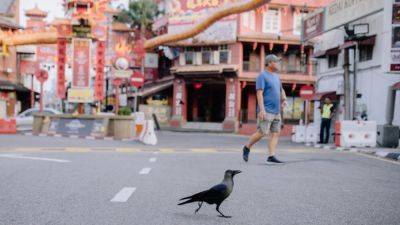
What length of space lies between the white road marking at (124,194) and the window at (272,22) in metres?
36.0

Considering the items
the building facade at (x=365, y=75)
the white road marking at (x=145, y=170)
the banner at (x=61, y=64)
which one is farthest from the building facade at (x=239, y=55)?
the white road marking at (x=145, y=170)

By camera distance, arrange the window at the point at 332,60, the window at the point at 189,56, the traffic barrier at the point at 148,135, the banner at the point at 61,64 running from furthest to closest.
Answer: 1. the window at the point at 189,56
2. the window at the point at 332,60
3. the banner at the point at 61,64
4. the traffic barrier at the point at 148,135

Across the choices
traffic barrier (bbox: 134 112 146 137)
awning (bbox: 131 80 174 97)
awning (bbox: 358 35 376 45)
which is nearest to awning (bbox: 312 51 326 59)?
awning (bbox: 358 35 376 45)

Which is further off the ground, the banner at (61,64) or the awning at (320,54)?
the awning at (320,54)

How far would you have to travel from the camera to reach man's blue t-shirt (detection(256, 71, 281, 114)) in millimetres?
9922

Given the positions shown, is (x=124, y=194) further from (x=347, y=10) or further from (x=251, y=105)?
(x=251, y=105)

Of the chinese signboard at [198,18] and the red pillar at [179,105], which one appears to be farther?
the red pillar at [179,105]

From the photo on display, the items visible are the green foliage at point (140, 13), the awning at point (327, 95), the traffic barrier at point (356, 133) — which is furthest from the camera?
the green foliage at point (140, 13)

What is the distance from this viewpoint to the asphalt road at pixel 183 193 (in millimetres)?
4707

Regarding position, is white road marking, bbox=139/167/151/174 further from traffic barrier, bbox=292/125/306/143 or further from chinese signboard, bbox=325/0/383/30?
traffic barrier, bbox=292/125/306/143

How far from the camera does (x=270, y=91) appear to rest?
9984 mm


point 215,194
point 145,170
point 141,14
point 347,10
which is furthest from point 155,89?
point 215,194

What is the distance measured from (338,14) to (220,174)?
52.2ft

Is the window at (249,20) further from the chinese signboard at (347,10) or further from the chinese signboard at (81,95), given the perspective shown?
the chinese signboard at (81,95)
